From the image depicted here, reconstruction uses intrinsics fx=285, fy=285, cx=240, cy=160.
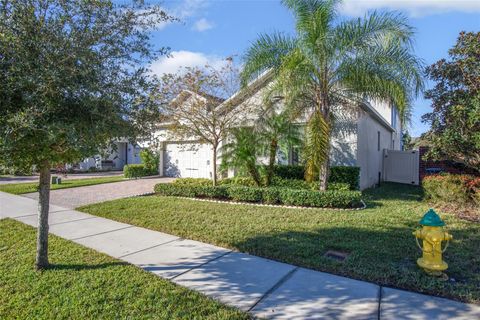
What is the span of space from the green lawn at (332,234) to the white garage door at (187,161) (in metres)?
6.92

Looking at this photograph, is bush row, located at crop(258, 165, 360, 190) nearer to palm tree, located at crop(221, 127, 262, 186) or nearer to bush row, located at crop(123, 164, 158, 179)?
palm tree, located at crop(221, 127, 262, 186)

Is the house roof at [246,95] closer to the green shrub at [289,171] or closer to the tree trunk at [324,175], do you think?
the tree trunk at [324,175]

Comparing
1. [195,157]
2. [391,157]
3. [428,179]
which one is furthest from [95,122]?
[391,157]

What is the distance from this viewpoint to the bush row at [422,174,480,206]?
8352mm

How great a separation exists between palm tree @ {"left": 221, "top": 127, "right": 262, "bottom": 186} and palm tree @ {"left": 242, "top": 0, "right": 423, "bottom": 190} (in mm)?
2058

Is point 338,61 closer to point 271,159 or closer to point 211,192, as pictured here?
point 271,159

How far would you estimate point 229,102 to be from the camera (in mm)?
11461

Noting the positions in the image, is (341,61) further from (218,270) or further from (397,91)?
(218,270)

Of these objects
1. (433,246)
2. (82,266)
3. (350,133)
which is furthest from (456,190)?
(82,266)

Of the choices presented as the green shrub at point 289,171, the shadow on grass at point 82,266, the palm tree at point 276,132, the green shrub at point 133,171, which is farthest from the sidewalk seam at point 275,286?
the green shrub at point 133,171

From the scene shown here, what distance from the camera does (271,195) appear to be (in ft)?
30.7

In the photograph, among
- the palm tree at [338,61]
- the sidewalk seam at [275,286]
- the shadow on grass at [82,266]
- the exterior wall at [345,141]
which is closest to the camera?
the sidewalk seam at [275,286]

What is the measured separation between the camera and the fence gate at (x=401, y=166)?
1580 centimetres

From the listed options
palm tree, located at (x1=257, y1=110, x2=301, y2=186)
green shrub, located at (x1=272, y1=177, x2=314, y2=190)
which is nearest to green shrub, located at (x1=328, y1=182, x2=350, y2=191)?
green shrub, located at (x1=272, y1=177, x2=314, y2=190)
